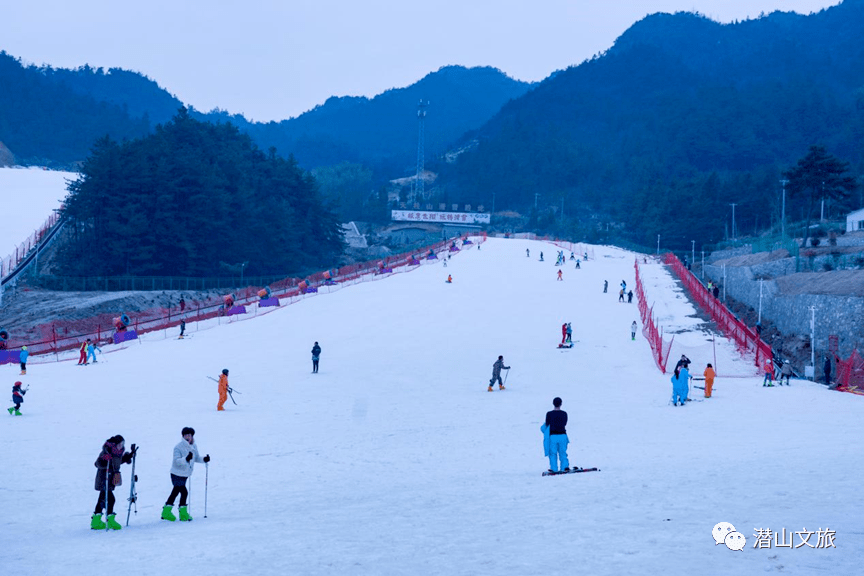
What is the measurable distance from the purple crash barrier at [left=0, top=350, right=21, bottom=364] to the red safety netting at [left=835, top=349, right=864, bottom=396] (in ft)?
83.2

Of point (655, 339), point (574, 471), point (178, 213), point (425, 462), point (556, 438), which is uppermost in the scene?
point (178, 213)

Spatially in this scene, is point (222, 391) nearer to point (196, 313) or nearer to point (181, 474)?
point (181, 474)

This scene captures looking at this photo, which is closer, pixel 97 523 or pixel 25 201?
pixel 97 523

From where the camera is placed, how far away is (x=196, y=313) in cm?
4709

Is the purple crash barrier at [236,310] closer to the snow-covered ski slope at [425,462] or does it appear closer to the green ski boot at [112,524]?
the snow-covered ski slope at [425,462]

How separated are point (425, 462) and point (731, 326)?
21757mm

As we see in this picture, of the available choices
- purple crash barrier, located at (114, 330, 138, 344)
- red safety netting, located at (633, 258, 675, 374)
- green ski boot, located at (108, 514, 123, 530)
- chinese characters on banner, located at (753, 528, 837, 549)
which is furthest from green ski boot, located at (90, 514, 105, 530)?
purple crash barrier, located at (114, 330, 138, 344)

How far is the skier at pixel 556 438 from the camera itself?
13664 mm

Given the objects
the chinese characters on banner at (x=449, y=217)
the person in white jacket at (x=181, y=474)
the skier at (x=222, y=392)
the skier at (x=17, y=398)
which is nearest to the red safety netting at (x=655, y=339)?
the skier at (x=222, y=392)

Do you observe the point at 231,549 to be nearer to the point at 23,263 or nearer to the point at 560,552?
the point at 560,552

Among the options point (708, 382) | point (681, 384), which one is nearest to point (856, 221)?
point (708, 382)

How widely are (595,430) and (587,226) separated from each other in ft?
430

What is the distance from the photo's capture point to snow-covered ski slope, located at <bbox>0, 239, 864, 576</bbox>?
31.4ft

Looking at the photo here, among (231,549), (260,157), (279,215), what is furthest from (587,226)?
(231,549)
